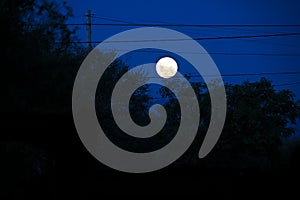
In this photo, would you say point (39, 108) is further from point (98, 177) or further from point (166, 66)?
point (166, 66)

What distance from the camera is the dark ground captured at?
22.8ft

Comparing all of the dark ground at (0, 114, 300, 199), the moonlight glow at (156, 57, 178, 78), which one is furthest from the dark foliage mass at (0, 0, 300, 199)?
the moonlight glow at (156, 57, 178, 78)

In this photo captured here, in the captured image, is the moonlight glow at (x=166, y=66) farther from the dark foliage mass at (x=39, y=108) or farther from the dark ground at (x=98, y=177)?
the dark ground at (x=98, y=177)

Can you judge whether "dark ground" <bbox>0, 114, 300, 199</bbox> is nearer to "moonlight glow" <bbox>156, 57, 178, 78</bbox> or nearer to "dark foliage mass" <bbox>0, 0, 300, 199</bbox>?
"dark foliage mass" <bbox>0, 0, 300, 199</bbox>

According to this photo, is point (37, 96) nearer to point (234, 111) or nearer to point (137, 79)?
point (137, 79)

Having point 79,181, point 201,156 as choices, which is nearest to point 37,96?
point 79,181

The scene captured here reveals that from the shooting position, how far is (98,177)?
7.38 metres

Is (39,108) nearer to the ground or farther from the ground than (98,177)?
farther from the ground

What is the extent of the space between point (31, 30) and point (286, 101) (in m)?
14.2

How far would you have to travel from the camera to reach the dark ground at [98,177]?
696 centimetres

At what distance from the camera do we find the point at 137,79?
15414 mm

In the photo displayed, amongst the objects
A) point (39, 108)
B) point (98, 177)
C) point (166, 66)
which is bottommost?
point (98, 177)

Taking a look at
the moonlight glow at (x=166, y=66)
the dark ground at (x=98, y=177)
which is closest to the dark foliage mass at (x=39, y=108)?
the dark ground at (x=98, y=177)

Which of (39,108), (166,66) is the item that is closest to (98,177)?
(39,108)
